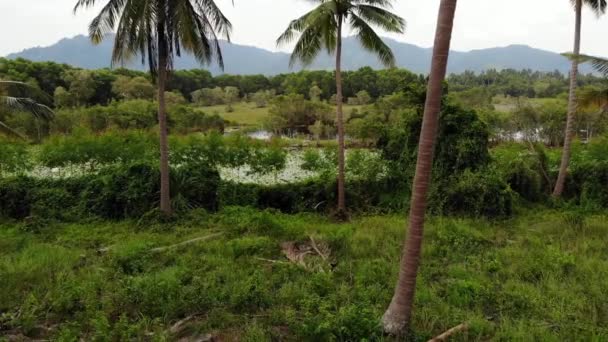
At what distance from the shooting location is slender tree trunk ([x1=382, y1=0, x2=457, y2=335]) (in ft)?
13.1

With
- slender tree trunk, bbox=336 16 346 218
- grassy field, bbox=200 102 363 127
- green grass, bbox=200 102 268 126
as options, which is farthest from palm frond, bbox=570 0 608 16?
green grass, bbox=200 102 268 126

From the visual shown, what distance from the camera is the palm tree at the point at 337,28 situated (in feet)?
33.7

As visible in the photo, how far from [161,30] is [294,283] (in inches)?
256

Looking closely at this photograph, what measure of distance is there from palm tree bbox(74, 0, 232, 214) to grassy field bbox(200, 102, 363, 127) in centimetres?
3220

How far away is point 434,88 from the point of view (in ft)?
13.3

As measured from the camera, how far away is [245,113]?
178 ft

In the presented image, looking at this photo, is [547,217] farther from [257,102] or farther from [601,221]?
[257,102]

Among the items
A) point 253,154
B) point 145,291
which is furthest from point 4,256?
point 253,154

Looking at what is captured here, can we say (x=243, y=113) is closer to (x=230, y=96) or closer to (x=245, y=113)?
(x=245, y=113)

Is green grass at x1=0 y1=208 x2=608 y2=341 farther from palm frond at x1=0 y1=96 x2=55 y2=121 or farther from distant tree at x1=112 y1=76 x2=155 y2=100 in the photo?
distant tree at x1=112 y1=76 x2=155 y2=100

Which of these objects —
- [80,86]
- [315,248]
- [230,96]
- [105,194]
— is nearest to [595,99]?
[315,248]

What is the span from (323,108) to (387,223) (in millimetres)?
34485

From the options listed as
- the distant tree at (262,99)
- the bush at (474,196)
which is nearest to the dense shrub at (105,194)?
the bush at (474,196)

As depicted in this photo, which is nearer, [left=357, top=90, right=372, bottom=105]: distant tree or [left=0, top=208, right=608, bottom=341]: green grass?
[left=0, top=208, right=608, bottom=341]: green grass
